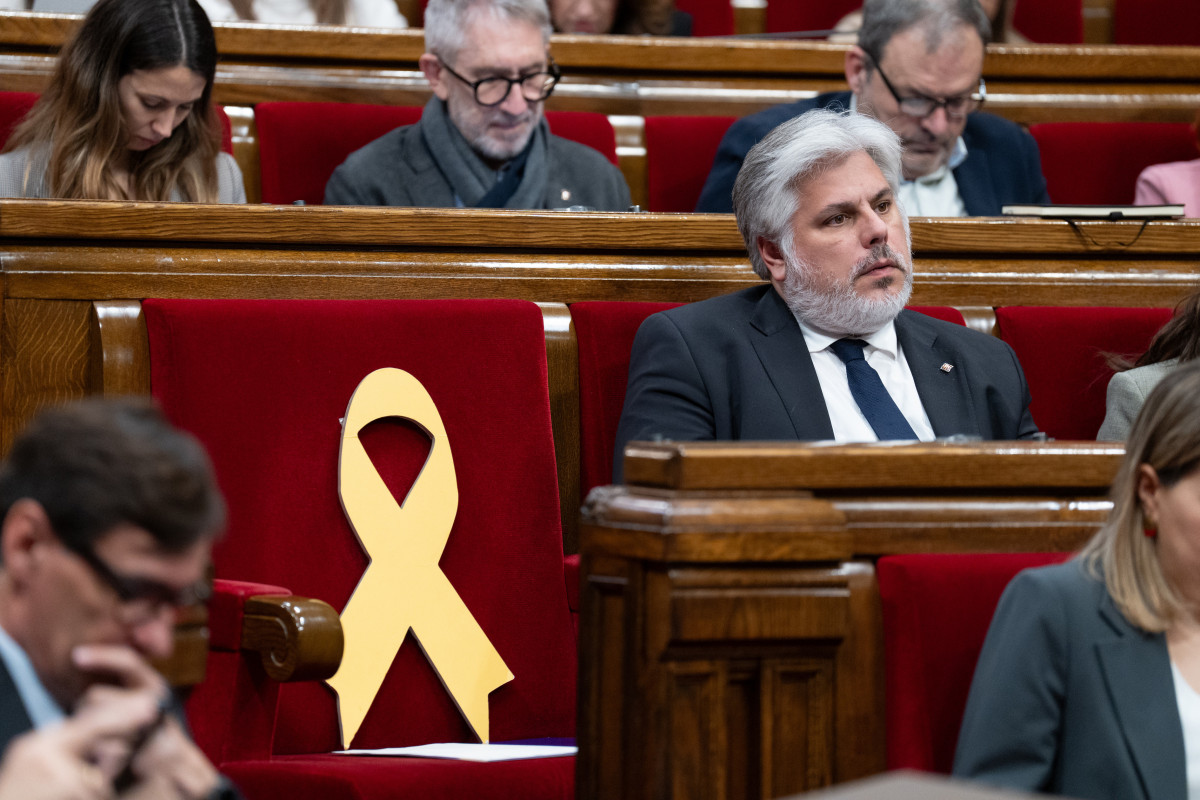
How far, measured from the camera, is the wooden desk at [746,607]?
2.60 feet

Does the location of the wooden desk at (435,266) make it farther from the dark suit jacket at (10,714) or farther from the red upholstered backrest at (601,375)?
the dark suit jacket at (10,714)

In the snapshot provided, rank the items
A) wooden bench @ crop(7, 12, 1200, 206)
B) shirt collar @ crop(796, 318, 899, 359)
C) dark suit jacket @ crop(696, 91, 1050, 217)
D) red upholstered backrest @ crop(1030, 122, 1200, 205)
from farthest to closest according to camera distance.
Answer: red upholstered backrest @ crop(1030, 122, 1200, 205) < wooden bench @ crop(7, 12, 1200, 206) < dark suit jacket @ crop(696, 91, 1050, 217) < shirt collar @ crop(796, 318, 899, 359)

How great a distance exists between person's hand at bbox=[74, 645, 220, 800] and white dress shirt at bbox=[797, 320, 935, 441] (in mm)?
887

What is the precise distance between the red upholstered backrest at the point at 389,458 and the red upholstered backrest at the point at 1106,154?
1.24m

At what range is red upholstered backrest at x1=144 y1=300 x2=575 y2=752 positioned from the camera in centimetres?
116

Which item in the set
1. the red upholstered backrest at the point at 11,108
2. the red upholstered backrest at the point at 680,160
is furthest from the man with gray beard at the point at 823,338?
the red upholstered backrest at the point at 11,108

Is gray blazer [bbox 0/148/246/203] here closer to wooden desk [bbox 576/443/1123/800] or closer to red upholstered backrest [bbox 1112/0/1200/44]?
wooden desk [bbox 576/443/1123/800]

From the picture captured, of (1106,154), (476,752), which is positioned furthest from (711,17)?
(476,752)

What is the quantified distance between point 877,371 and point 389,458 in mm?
501

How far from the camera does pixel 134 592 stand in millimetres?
560

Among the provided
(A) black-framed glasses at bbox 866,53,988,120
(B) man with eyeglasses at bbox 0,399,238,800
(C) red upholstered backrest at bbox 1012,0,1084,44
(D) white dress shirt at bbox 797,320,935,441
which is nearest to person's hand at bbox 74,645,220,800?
(B) man with eyeglasses at bbox 0,399,238,800

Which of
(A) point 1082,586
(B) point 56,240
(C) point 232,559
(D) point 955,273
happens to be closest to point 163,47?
(B) point 56,240

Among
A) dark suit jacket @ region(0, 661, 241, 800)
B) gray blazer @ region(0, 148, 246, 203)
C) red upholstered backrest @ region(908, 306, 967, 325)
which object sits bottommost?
dark suit jacket @ region(0, 661, 241, 800)

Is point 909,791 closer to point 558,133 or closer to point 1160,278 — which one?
point 1160,278
